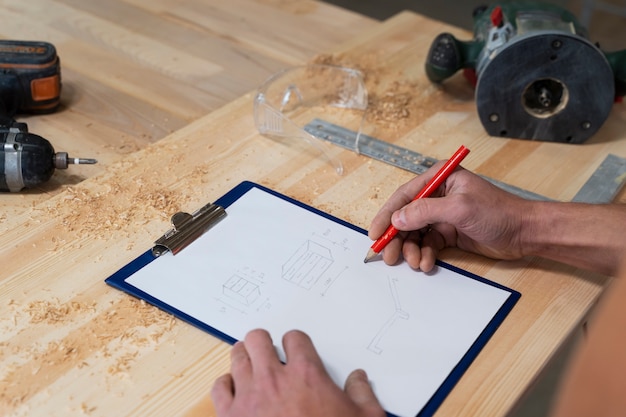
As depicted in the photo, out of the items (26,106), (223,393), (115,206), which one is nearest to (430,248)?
(223,393)

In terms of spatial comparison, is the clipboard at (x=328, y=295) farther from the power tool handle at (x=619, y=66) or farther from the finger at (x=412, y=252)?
the power tool handle at (x=619, y=66)

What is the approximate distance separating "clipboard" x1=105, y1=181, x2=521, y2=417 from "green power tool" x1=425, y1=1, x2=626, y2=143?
18.5 inches

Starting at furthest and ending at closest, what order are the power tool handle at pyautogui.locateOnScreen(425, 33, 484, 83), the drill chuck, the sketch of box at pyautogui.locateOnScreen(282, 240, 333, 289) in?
1. the power tool handle at pyautogui.locateOnScreen(425, 33, 484, 83)
2. the drill chuck
3. the sketch of box at pyautogui.locateOnScreen(282, 240, 333, 289)

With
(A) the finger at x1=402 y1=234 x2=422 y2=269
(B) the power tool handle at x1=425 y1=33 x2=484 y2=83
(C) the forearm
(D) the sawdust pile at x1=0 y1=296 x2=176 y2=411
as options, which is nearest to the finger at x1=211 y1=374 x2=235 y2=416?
(D) the sawdust pile at x1=0 y1=296 x2=176 y2=411

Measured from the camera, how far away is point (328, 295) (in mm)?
1067

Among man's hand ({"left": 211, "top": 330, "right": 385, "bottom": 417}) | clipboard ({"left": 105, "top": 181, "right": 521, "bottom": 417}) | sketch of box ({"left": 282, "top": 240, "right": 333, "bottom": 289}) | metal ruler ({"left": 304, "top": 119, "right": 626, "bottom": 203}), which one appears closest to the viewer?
man's hand ({"left": 211, "top": 330, "right": 385, "bottom": 417})

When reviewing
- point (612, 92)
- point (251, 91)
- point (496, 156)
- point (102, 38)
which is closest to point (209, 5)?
point (102, 38)

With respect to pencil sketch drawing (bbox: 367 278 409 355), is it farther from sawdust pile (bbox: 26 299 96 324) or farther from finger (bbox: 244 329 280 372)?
sawdust pile (bbox: 26 299 96 324)

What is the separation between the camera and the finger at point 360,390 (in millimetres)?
894

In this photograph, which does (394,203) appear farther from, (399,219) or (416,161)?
(416,161)

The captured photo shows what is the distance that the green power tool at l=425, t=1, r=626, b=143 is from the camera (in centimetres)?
141

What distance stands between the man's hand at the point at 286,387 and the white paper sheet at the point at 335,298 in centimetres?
4

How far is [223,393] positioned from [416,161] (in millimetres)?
673

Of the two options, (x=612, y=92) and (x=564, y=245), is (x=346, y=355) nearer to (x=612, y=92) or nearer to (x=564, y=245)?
(x=564, y=245)
